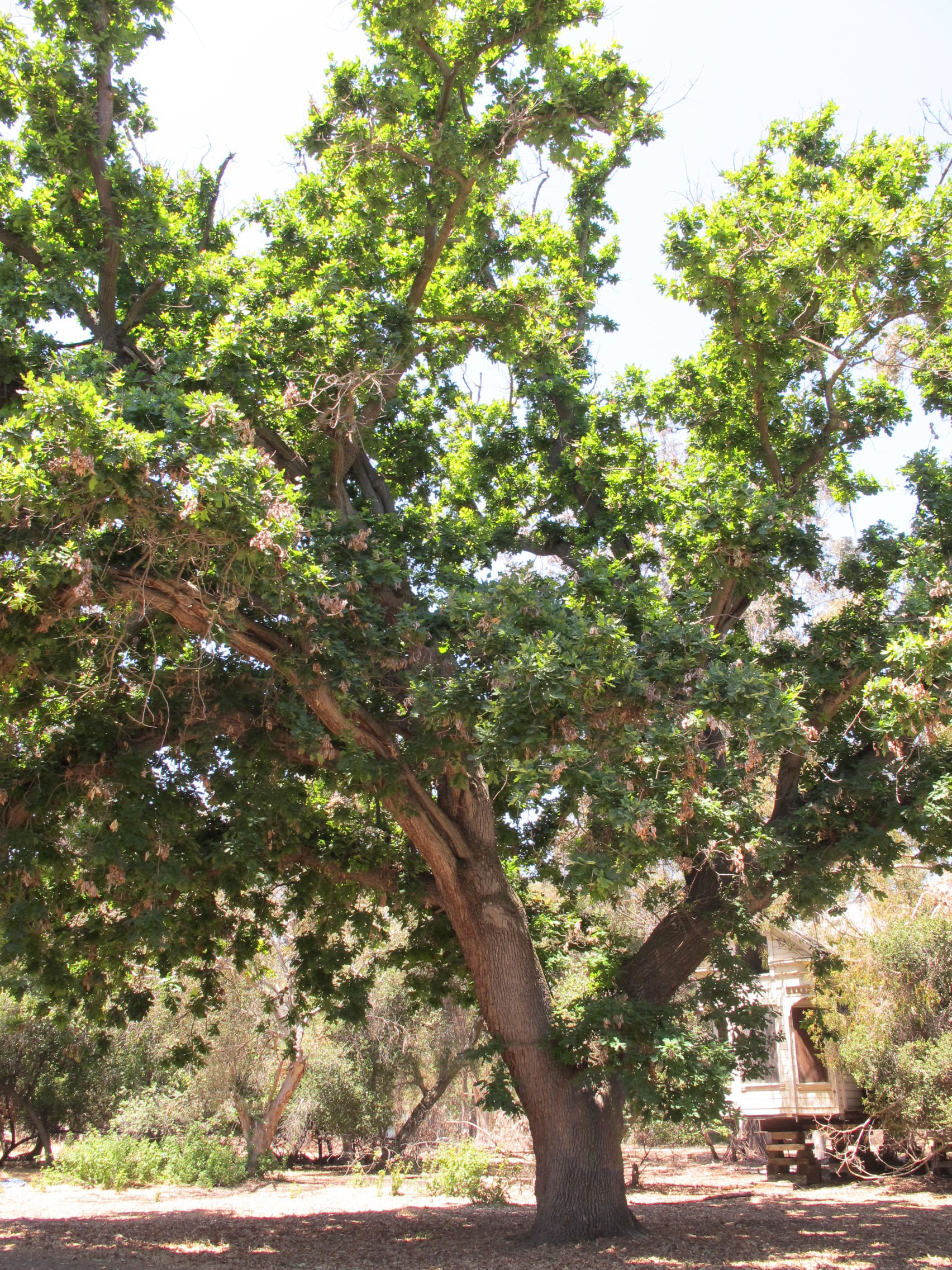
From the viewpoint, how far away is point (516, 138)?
8898mm

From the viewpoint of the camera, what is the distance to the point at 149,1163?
16766 millimetres

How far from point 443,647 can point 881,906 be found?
10.7 meters

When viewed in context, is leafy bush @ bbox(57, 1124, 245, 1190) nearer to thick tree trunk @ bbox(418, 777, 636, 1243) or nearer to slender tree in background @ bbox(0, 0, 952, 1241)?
slender tree in background @ bbox(0, 0, 952, 1241)

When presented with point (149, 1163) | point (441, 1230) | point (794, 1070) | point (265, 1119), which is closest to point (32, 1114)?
point (265, 1119)

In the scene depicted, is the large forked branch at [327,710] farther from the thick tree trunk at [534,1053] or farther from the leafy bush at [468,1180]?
the leafy bush at [468,1180]

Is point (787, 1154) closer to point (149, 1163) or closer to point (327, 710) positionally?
point (149, 1163)

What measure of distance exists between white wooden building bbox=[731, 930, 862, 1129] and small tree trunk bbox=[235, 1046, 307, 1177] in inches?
337

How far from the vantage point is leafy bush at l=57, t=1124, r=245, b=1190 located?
16172 millimetres

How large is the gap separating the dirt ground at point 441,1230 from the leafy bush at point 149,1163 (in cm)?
40

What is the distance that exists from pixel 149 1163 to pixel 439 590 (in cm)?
1388

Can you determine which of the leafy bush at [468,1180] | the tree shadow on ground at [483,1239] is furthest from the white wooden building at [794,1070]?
the leafy bush at [468,1180]

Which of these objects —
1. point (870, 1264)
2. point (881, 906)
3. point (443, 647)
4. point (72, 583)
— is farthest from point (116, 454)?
point (881, 906)

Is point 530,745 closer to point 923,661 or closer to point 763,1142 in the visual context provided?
point 923,661

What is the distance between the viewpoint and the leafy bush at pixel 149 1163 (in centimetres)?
1617
